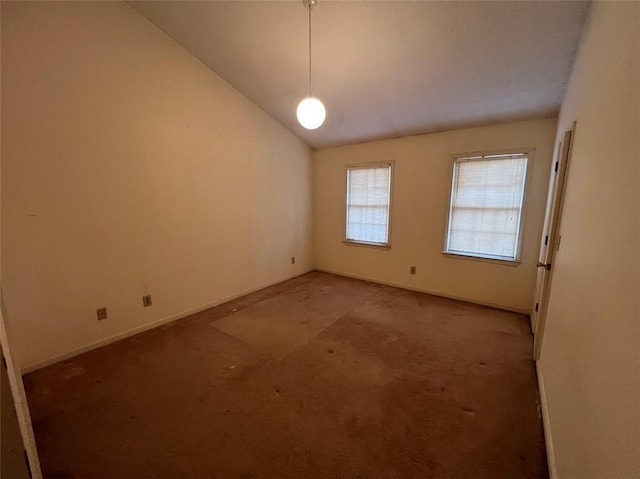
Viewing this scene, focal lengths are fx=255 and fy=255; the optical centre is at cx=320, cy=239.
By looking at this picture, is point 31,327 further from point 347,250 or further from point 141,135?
point 347,250

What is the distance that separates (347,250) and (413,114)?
2421mm

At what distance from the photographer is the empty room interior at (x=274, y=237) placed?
4.13 ft

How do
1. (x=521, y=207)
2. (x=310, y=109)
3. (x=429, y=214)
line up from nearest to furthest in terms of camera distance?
1. (x=310, y=109)
2. (x=521, y=207)
3. (x=429, y=214)

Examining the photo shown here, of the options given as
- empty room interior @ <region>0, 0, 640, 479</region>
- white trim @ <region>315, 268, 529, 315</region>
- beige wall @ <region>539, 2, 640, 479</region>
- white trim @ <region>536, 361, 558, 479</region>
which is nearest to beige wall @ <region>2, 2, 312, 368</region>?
empty room interior @ <region>0, 0, 640, 479</region>

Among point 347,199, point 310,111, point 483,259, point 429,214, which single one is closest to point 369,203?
point 347,199

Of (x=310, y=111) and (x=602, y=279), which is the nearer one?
(x=602, y=279)

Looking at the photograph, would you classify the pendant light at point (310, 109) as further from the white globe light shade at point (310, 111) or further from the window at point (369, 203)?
the window at point (369, 203)

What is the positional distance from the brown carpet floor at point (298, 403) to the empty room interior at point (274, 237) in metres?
0.02

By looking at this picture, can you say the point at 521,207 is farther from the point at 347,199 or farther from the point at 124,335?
the point at 124,335

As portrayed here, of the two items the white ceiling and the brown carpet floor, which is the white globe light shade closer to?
the white ceiling

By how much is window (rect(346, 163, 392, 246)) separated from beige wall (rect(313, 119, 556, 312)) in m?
0.14

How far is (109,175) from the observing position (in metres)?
2.43

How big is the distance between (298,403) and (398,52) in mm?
3133

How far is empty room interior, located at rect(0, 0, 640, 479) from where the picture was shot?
1.26 metres
